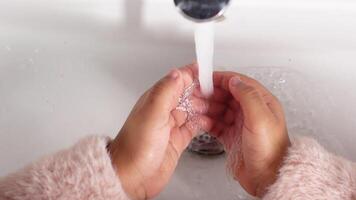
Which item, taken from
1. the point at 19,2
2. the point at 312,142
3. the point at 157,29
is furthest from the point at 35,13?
the point at 312,142

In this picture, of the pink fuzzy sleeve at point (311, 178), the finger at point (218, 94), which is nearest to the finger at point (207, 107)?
the finger at point (218, 94)

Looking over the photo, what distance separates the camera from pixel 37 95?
844 mm

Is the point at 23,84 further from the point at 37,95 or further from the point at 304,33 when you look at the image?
the point at 304,33

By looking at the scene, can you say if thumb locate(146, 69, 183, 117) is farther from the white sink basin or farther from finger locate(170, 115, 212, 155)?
the white sink basin

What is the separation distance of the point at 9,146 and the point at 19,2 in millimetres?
189

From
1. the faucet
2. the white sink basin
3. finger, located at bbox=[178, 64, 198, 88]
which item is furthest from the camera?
the white sink basin

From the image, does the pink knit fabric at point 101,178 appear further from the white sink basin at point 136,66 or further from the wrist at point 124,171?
the white sink basin at point 136,66

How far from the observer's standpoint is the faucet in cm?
58

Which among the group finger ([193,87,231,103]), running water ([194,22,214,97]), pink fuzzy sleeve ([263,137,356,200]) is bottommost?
pink fuzzy sleeve ([263,137,356,200])

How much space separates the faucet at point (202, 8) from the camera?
0.58 meters

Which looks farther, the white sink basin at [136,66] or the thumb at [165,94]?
the white sink basin at [136,66]

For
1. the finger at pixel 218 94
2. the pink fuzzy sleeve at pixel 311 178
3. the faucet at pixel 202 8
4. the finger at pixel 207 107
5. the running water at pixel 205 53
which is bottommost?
the pink fuzzy sleeve at pixel 311 178

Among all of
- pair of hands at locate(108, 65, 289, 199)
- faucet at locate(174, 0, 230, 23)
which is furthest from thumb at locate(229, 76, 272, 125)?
faucet at locate(174, 0, 230, 23)

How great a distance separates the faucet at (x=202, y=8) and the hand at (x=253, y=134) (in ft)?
0.35
